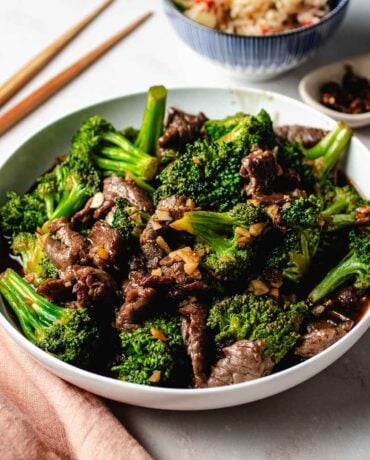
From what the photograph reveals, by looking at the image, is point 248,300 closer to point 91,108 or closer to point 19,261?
point 19,261

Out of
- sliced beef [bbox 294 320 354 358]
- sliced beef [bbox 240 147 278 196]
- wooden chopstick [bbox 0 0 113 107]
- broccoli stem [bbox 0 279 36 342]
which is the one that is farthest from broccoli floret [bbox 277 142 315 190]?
wooden chopstick [bbox 0 0 113 107]

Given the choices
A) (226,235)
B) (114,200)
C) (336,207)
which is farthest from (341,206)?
(114,200)

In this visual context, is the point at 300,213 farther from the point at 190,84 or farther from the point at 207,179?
the point at 190,84

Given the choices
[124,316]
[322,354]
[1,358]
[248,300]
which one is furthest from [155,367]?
[1,358]

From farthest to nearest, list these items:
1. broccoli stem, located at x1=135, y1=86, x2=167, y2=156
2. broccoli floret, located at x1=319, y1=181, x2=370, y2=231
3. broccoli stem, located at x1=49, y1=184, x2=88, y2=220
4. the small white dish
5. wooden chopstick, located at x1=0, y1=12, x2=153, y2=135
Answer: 1. wooden chopstick, located at x1=0, y1=12, x2=153, y2=135
2. the small white dish
3. broccoli stem, located at x1=135, y1=86, x2=167, y2=156
4. broccoli stem, located at x1=49, y1=184, x2=88, y2=220
5. broccoli floret, located at x1=319, y1=181, x2=370, y2=231

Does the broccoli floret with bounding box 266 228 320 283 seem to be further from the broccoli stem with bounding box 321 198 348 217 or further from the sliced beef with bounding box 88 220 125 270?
the sliced beef with bounding box 88 220 125 270

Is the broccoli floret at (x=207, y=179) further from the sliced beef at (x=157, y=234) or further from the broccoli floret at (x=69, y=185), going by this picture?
the broccoli floret at (x=69, y=185)
